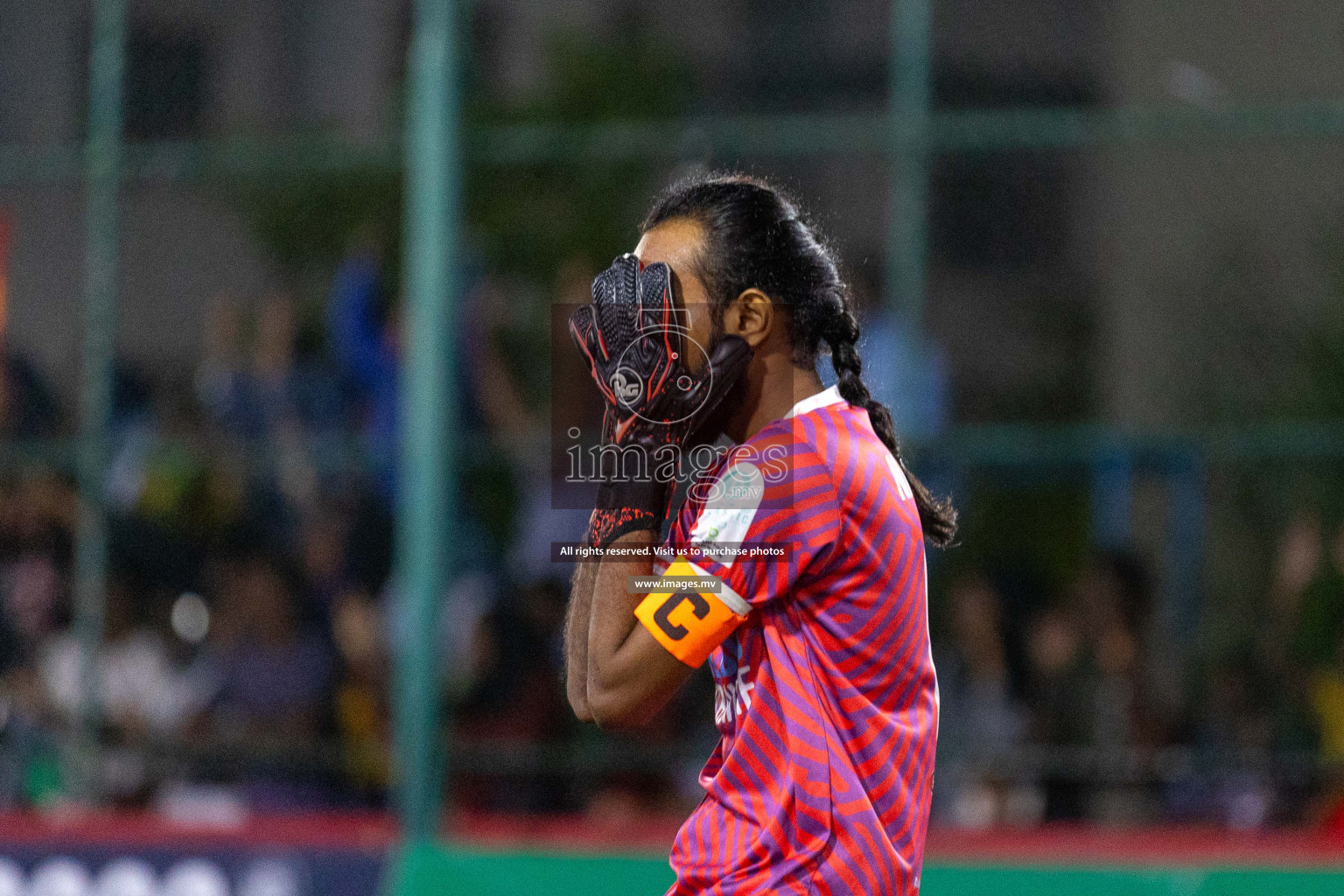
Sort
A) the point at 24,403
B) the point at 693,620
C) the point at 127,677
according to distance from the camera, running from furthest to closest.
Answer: the point at 24,403, the point at 127,677, the point at 693,620

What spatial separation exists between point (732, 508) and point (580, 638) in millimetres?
313

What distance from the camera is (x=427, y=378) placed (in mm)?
5590

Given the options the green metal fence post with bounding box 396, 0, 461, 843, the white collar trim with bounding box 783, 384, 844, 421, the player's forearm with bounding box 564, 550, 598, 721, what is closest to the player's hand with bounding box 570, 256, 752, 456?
the white collar trim with bounding box 783, 384, 844, 421

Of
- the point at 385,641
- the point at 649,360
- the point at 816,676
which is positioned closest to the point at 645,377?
the point at 649,360

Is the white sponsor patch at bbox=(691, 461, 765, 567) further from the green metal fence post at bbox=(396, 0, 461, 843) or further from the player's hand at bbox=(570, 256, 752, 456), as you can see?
the green metal fence post at bbox=(396, 0, 461, 843)

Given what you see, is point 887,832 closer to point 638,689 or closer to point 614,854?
point 638,689

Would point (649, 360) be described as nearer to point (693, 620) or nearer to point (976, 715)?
point (693, 620)

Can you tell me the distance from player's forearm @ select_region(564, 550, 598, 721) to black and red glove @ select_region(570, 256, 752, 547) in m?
0.10

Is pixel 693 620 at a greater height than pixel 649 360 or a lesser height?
lesser

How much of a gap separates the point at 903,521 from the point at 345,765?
4070 mm

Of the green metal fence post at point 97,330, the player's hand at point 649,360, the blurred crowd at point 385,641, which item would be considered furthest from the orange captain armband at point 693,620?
the green metal fence post at point 97,330

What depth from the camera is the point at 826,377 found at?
102 inches

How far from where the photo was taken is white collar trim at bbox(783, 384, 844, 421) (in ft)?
7.93

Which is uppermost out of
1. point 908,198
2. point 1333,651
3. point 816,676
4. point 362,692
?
point 908,198
